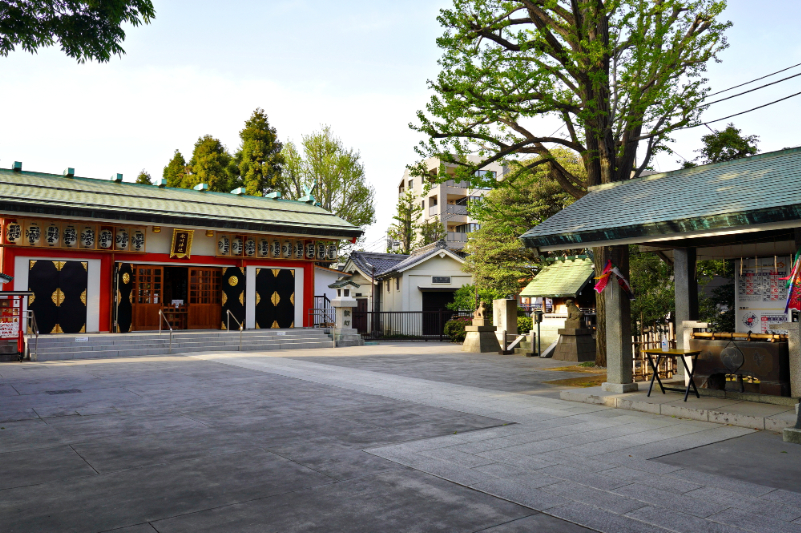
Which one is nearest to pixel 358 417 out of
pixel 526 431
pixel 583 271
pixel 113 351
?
pixel 526 431

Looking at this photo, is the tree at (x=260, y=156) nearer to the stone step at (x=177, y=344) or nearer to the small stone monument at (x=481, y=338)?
the stone step at (x=177, y=344)

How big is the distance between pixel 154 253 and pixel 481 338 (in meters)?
12.6

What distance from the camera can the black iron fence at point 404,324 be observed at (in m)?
28.3

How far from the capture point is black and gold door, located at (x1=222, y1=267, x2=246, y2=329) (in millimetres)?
22781

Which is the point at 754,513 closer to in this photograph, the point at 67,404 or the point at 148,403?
A: the point at 148,403

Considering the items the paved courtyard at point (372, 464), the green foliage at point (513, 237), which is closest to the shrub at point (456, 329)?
the green foliage at point (513, 237)

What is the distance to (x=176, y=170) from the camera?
142ft

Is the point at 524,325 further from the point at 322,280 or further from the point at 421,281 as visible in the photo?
the point at 322,280

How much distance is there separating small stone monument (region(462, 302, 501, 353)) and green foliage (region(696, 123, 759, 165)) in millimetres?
8704

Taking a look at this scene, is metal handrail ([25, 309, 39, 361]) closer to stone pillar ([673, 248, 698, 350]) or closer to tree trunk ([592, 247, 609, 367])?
tree trunk ([592, 247, 609, 367])

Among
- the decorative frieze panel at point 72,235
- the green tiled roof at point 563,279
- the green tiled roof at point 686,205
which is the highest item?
the decorative frieze panel at point 72,235

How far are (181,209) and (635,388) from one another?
17756mm

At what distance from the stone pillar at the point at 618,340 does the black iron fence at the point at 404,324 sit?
1689cm

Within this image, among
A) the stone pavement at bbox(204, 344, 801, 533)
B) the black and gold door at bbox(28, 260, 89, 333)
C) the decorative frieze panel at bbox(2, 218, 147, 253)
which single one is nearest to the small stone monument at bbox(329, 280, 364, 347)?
the decorative frieze panel at bbox(2, 218, 147, 253)
